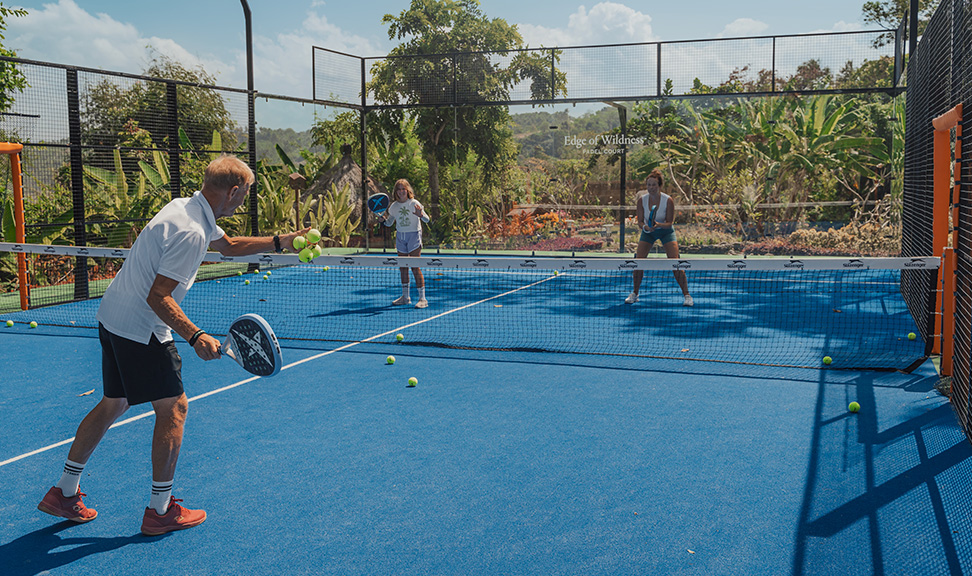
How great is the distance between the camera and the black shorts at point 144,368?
3809 mm

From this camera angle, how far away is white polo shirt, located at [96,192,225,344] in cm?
369

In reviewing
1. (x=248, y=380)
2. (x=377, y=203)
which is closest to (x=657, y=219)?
(x=377, y=203)

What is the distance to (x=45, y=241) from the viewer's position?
12.4 metres

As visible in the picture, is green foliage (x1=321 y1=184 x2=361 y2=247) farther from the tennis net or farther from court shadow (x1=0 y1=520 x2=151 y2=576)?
court shadow (x1=0 y1=520 x2=151 y2=576)

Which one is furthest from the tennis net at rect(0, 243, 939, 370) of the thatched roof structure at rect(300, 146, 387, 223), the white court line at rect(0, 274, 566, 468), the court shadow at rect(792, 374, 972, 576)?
the thatched roof structure at rect(300, 146, 387, 223)

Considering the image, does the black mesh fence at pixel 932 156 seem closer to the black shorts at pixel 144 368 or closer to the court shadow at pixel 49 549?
the black shorts at pixel 144 368

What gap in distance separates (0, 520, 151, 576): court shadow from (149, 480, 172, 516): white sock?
0.48 feet

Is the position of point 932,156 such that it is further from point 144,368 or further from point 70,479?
point 70,479

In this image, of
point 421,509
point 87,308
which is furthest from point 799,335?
point 87,308

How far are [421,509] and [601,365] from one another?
3.74m

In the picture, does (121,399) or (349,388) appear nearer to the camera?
(121,399)

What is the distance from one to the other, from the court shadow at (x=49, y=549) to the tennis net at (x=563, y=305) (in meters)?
3.36

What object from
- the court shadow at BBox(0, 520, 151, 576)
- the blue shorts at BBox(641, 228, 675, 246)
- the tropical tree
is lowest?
the court shadow at BBox(0, 520, 151, 576)

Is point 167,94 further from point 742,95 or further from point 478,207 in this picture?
point 742,95
